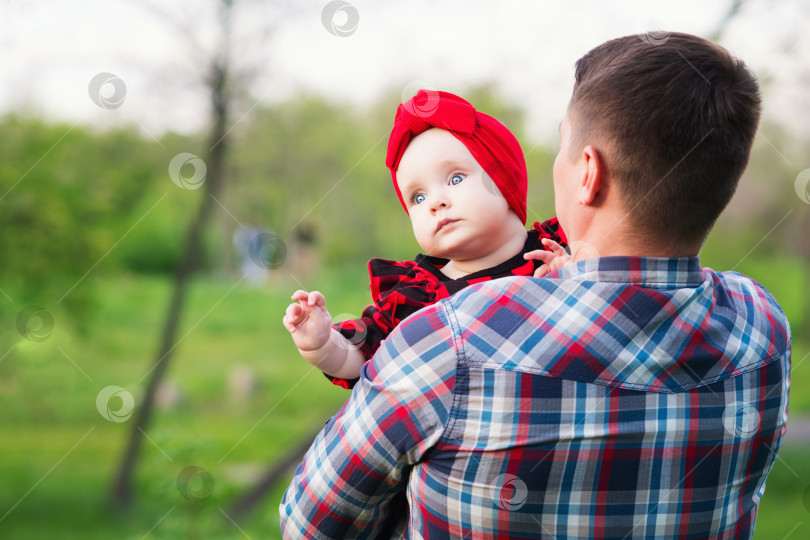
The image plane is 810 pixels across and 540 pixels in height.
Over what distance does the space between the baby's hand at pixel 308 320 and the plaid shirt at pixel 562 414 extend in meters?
0.33

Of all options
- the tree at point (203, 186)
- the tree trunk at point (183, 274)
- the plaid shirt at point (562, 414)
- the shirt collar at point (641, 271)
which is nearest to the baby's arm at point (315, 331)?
the plaid shirt at point (562, 414)

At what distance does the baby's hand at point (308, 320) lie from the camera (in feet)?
4.28

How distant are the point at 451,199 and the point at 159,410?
5.14 metres

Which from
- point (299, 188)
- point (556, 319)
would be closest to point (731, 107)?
point (556, 319)

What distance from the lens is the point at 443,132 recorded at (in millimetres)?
1443

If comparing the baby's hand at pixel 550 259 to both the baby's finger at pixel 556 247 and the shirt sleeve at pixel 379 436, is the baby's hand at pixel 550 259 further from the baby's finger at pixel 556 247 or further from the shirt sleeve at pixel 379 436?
the shirt sleeve at pixel 379 436

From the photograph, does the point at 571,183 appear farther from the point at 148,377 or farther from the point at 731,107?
the point at 148,377

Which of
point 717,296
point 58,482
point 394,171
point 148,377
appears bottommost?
point 58,482

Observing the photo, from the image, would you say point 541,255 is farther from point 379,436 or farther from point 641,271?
point 379,436

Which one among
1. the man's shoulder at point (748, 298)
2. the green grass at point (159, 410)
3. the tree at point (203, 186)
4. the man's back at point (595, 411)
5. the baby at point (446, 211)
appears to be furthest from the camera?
the green grass at point (159, 410)

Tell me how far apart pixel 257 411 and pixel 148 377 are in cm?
89

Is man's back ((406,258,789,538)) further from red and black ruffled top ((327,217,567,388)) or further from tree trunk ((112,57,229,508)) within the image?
tree trunk ((112,57,229,508))

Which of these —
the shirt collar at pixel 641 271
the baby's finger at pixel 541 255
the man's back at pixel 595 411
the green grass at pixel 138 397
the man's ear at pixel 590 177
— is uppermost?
the man's ear at pixel 590 177

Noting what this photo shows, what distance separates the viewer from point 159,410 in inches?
237
